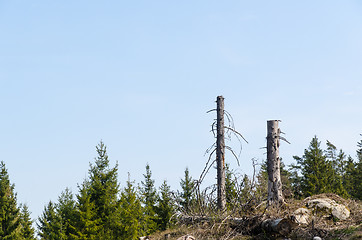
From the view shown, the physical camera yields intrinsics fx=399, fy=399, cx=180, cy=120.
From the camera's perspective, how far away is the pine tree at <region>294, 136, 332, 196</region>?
136 ft

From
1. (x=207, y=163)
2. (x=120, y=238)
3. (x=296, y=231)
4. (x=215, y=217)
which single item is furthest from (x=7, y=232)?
(x=296, y=231)

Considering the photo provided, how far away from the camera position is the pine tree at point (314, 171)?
41469 mm

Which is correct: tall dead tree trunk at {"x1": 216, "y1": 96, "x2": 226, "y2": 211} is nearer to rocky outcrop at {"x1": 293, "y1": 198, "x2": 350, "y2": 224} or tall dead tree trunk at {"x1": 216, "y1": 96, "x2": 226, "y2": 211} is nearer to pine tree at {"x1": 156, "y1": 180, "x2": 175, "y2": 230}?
rocky outcrop at {"x1": 293, "y1": 198, "x2": 350, "y2": 224}

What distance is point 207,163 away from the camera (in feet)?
64.5

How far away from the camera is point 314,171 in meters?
43.0

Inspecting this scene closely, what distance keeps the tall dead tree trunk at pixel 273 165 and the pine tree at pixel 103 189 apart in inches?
933

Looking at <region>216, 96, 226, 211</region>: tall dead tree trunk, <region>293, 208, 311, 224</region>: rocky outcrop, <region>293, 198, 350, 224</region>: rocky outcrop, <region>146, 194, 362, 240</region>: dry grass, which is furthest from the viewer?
<region>216, 96, 226, 211</region>: tall dead tree trunk

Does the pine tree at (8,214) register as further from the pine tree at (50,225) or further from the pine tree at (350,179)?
the pine tree at (350,179)

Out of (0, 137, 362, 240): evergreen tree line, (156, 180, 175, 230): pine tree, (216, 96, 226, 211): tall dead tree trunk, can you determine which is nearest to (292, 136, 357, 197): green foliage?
(0, 137, 362, 240): evergreen tree line

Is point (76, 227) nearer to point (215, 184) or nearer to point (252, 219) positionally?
point (215, 184)

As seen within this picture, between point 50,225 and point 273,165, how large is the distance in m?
40.2

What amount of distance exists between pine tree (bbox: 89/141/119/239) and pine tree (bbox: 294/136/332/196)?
1967cm

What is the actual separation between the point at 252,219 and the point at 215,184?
4086mm

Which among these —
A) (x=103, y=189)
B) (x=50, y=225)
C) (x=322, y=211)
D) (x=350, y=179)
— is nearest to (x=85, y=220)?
(x=103, y=189)
